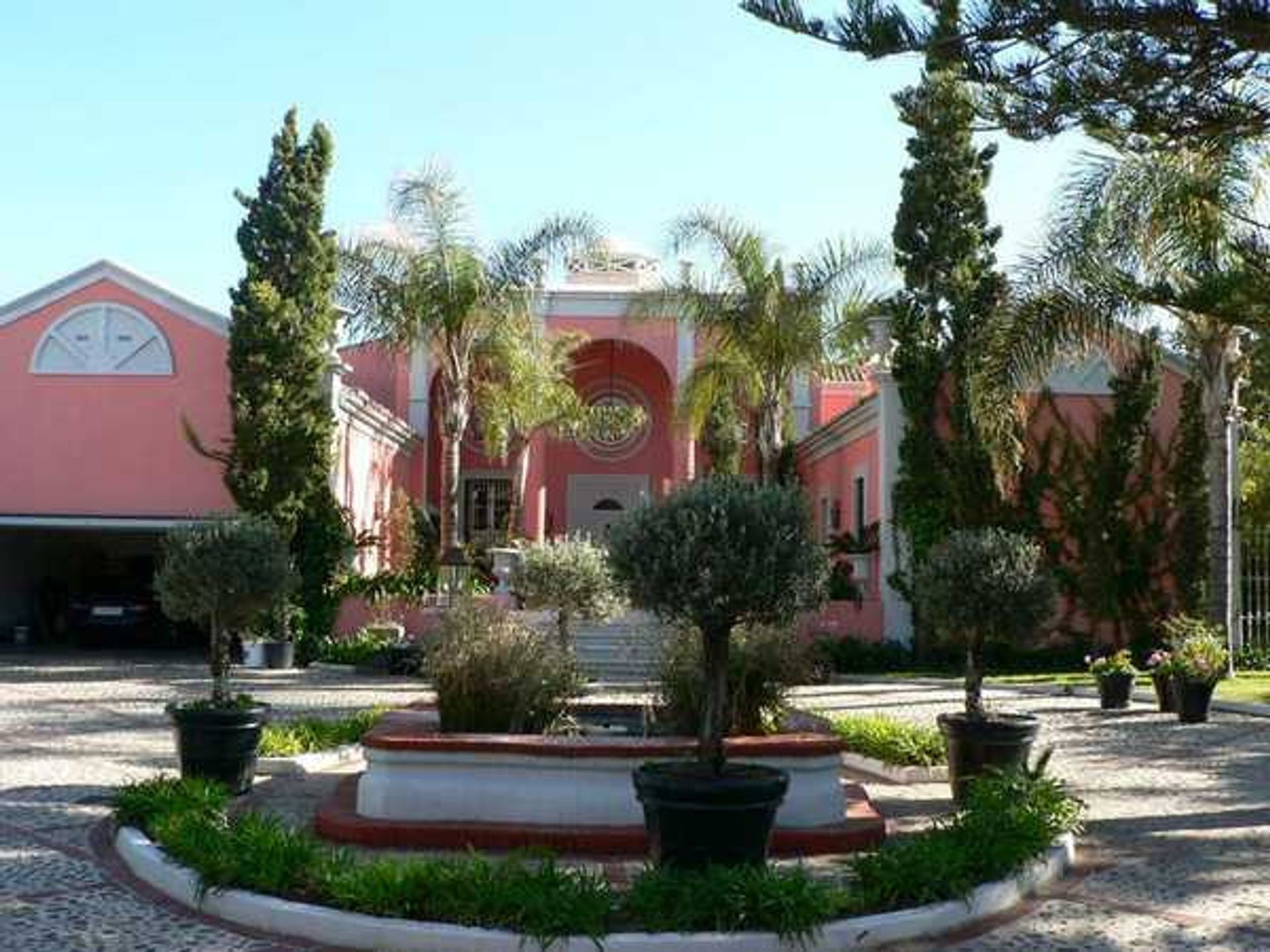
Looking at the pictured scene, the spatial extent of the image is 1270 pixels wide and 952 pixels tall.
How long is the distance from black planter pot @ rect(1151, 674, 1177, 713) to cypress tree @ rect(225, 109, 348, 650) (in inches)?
485

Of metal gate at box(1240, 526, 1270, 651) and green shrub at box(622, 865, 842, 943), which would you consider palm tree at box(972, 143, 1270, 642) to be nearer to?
→ green shrub at box(622, 865, 842, 943)

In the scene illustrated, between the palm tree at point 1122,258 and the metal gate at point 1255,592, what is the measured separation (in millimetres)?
9836

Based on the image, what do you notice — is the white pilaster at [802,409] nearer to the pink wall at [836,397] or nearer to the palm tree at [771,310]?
the pink wall at [836,397]

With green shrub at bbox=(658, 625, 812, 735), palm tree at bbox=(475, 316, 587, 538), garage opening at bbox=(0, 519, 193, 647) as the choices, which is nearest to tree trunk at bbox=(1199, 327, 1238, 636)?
palm tree at bbox=(475, 316, 587, 538)

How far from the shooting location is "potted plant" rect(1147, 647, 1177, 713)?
49.6 ft

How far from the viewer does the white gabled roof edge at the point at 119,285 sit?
22.7 meters

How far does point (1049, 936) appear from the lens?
6309 mm

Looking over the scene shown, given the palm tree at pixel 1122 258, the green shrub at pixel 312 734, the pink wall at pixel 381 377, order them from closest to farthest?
the green shrub at pixel 312 734 < the palm tree at pixel 1122 258 < the pink wall at pixel 381 377

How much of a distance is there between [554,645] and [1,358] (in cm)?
1655

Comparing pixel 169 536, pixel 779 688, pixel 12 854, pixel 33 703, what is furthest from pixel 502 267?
pixel 12 854

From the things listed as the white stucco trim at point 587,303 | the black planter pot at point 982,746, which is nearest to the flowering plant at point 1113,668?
the black planter pot at point 982,746

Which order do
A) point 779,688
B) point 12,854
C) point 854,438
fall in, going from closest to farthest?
point 12,854 < point 779,688 < point 854,438

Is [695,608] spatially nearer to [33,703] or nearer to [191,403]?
[33,703]

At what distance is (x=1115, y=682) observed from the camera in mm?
16047
